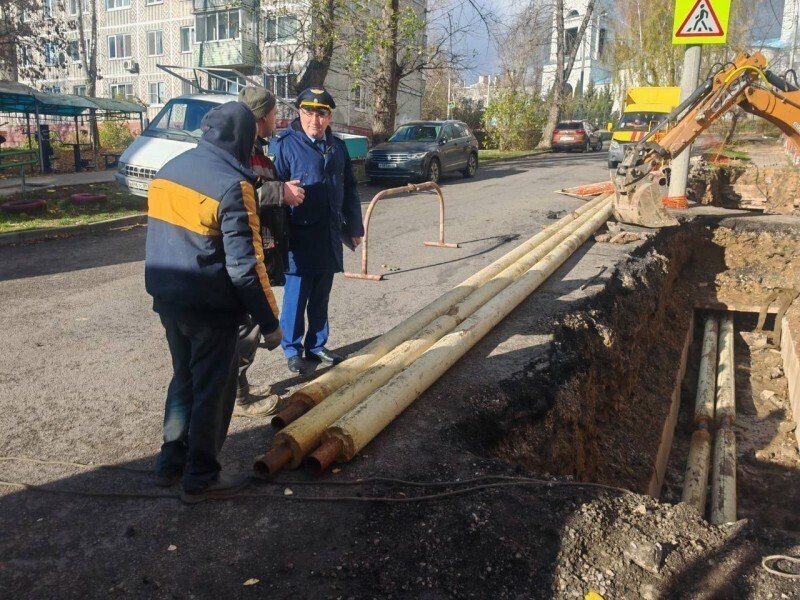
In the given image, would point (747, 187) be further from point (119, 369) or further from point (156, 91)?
point (156, 91)

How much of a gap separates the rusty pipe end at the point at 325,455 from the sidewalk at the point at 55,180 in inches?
532

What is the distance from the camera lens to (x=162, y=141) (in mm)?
12852

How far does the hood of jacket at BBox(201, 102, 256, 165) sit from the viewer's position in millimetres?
3359

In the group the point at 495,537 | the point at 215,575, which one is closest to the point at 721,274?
the point at 495,537

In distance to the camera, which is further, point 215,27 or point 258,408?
point 215,27

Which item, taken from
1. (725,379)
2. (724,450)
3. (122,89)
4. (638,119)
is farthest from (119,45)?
(724,450)

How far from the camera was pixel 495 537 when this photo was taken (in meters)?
3.20

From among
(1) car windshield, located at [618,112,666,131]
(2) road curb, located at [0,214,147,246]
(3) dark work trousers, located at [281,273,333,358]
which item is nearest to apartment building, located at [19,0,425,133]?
(1) car windshield, located at [618,112,666,131]

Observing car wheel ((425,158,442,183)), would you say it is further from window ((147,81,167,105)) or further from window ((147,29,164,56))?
window ((147,29,164,56))

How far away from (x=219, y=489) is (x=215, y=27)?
135 feet

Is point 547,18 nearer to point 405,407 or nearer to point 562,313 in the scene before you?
point 562,313

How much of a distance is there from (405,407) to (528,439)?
1020 millimetres

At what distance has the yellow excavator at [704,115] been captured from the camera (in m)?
9.88

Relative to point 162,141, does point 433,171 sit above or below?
below
